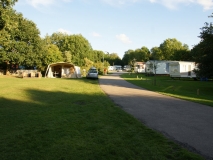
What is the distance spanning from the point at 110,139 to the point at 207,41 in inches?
737

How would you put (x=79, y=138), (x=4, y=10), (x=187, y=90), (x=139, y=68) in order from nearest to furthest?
(x=79, y=138)
(x=4, y=10)
(x=187, y=90)
(x=139, y=68)

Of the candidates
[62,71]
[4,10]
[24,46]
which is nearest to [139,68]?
[62,71]

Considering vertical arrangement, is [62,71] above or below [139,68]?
below

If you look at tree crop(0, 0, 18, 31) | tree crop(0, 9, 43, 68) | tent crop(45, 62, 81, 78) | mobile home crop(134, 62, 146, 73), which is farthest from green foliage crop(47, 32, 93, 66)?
tree crop(0, 0, 18, 31)

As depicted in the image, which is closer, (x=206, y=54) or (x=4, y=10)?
(x=4, y=10)

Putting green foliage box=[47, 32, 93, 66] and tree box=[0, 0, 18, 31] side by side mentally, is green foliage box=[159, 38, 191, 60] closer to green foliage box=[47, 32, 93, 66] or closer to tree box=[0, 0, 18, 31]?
green foliage box=[47, 32, 93, 66]

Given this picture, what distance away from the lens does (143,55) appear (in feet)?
344

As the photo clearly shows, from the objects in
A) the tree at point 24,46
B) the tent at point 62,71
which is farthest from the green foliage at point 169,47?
the tree at point 24,46

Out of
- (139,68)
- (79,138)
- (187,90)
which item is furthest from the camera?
(139,68)

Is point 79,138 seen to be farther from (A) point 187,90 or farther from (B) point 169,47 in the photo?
(B) point 169,47

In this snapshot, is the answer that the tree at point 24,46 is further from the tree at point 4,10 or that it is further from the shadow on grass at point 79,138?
the shadow on grass at point 79,138

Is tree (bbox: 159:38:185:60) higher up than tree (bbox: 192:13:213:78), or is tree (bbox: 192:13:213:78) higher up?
tree (bbox: 159:38:185:60)

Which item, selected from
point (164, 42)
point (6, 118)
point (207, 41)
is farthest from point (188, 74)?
point (164, 42)

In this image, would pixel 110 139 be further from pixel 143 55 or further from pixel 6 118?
pixel 143 55
